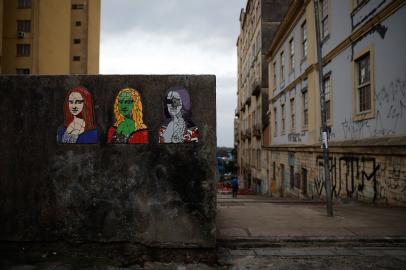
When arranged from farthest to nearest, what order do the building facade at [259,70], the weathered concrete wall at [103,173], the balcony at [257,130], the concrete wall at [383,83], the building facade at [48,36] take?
the building facade at [48,36] → the balcony at [257,130] → the building facade at [259,70] → the concrete wall at [383,83] → the weathered concrete wall at [103,173]

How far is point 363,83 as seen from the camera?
1166 cm

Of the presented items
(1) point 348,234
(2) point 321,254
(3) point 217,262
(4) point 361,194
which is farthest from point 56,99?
(4) point 361,194

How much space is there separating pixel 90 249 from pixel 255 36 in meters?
33.1

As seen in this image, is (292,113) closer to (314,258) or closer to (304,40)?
(304,40)

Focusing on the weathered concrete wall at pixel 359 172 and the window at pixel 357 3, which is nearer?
the weathered concrete wall at pixel 359 172

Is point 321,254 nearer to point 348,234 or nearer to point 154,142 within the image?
point 348,234

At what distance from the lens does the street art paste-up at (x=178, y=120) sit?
5211 millimetres

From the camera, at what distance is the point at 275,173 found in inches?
1011

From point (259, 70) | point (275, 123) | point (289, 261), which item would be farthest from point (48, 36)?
point (289, 261)

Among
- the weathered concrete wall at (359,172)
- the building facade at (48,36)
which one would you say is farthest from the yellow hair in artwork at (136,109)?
the building facade at (48,36)

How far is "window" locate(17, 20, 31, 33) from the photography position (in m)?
43.2

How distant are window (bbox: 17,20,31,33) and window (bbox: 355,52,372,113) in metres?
40.8

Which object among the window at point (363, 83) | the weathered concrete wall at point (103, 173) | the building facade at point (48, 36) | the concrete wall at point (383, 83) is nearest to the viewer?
the weathered concrete wall at point (103, 173)

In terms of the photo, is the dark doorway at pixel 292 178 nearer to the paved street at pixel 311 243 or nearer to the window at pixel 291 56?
the window at pixel 291 56
